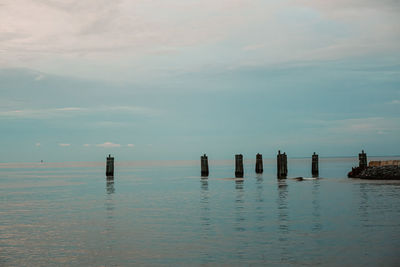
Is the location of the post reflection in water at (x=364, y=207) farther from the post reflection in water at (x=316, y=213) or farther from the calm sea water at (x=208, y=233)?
the post reflection in water at (x=316, y=213)

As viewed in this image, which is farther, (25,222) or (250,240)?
(25,222)

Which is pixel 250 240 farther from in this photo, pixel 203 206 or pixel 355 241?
pixel 203 206

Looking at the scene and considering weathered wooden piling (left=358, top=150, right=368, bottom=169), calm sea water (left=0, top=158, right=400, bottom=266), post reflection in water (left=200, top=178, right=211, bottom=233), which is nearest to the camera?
calm sea water (left=0, top=158, right=400, bottom=266)

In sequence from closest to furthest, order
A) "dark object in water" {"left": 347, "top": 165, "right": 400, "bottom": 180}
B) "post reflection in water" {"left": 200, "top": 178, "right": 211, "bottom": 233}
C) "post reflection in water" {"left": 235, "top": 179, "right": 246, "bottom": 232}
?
"post reflection in water" {"left": 200, "top": 178, "right": 211, "bottom": 233}
"post reflection in water" {"left": 235, "top": 179, "right": 246, "bottom": 232}
"dark object in water" {"left": 347, "top": 165, "right": 400, "bottom": 180}

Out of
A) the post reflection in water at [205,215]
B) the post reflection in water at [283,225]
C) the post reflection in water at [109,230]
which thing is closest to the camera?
the post reflection in water at [283,225]

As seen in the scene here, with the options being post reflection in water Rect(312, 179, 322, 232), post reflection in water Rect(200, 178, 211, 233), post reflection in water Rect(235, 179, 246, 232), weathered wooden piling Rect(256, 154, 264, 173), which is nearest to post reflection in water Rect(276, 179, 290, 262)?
post reflection in water Rect(312, 179, 322, 232)

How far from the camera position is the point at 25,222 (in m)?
25.4

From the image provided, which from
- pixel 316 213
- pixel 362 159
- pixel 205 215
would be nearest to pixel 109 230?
pixel 205 215

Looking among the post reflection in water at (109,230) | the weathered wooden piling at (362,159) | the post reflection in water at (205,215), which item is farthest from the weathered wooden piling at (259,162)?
the post reflection in water at (109,230)

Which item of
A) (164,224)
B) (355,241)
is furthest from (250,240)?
(164,224)

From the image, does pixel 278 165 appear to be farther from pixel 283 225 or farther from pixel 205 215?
pixel 283 225

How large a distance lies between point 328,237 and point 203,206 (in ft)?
45.7

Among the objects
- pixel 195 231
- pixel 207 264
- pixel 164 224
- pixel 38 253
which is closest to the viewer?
pixel 207 264

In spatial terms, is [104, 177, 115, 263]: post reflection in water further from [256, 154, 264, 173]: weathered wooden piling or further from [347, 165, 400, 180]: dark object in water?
[256, 154, 264, 173]: weathered wooden piling
